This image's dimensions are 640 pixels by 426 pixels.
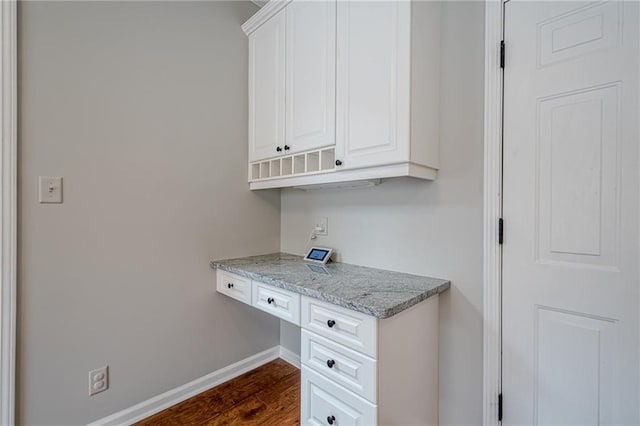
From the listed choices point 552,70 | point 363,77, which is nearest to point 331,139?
point 363,77

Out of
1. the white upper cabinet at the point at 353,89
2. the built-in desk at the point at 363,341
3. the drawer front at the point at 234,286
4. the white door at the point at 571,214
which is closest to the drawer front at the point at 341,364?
the built-in desk at the point at 363,341

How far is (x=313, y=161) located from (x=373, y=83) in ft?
1.84

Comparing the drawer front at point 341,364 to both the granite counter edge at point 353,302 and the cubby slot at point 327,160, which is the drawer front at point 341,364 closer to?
the granite counter edge at point 353,302

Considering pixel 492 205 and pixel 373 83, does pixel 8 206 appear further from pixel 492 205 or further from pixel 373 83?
pixel 492 205

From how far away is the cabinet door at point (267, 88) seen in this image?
1838mm

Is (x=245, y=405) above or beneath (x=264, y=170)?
beneath

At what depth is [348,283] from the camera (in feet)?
4.58

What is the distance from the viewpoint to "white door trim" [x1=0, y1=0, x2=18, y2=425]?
1232 millimetres

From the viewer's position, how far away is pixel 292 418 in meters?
1.65

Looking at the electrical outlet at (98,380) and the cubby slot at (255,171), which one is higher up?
the cubby slot at (255,171)

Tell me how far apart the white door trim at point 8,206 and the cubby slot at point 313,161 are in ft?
4.38

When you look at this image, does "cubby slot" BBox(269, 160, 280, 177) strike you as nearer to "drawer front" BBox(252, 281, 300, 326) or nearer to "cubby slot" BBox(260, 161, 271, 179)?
"cubby slot" BBox(260, 161, 271, 179)

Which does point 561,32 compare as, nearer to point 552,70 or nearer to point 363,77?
point 552,70

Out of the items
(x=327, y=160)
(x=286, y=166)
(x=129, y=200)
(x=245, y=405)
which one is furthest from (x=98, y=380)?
(x=327, y=160)
